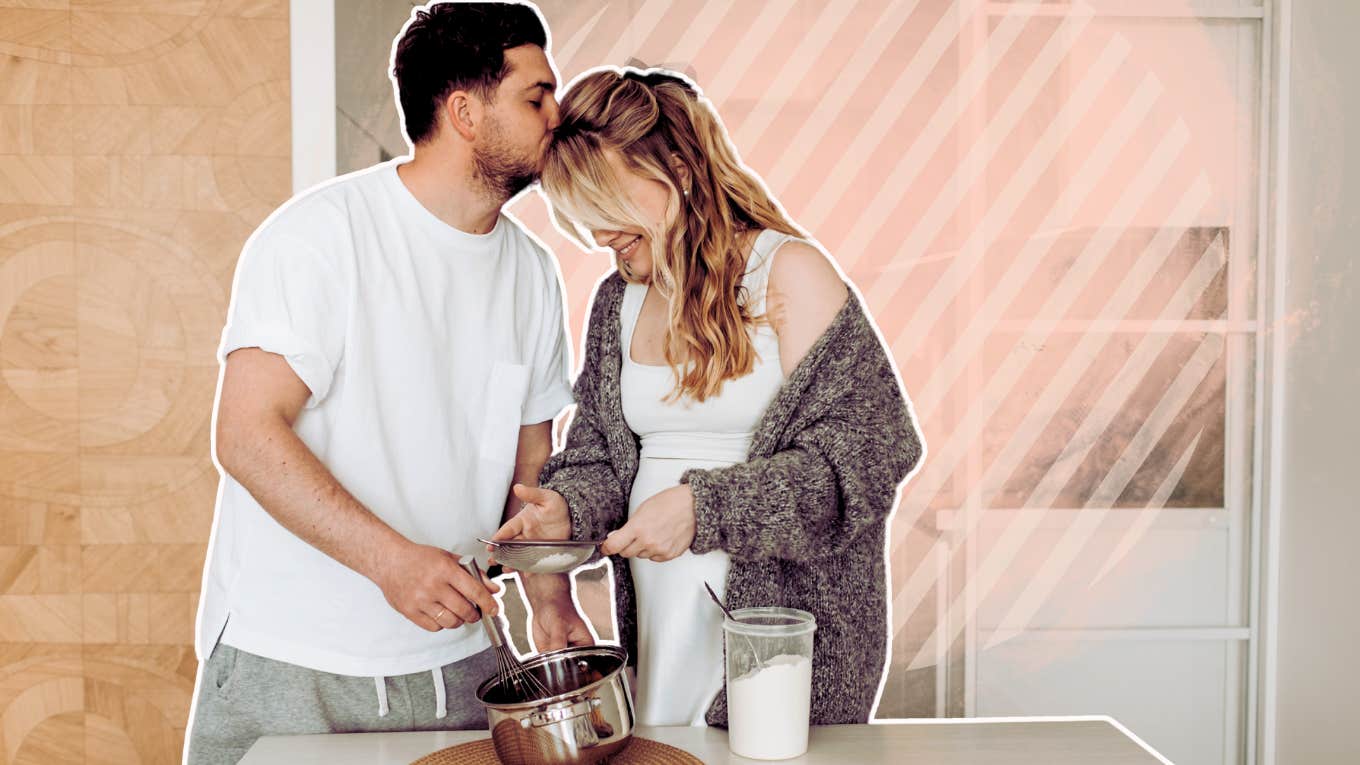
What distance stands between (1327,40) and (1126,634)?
4.47ft

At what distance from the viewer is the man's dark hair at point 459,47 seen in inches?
66.9

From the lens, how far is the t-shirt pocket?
5.82 ft

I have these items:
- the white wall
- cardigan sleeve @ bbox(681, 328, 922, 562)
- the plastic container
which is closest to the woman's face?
cardigan sleeve @ bbox(681, 328, 922, 562)

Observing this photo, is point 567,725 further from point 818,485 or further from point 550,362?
point 550,362

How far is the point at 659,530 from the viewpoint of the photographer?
1469mm

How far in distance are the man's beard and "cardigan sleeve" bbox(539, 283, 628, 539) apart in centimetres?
24

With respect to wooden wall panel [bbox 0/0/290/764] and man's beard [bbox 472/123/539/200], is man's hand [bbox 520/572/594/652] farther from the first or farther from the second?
wooden wall panel [bbox 0/0/290/764]

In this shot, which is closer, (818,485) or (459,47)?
(818,485)

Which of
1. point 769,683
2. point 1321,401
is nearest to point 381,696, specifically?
point 769,683

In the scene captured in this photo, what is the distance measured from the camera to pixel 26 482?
7.37 ft

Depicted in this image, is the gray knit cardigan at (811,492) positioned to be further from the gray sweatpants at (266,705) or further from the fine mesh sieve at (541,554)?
the gray sweatpants at (266,705)

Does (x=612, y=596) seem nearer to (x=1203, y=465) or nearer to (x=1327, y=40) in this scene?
(x=1203, y=465)

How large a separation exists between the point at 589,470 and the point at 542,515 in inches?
5.0

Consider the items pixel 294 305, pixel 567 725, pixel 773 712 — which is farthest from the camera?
pixel 294 305
